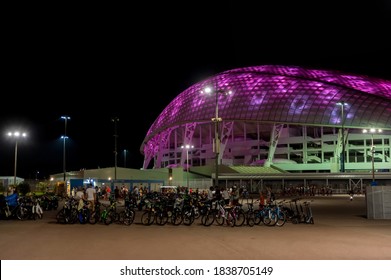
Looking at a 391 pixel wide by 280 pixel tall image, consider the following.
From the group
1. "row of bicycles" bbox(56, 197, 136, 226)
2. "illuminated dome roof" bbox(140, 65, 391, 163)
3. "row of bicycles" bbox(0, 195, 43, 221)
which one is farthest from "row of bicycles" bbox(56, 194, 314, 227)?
"illuminated dome roof" bbox(140, 65, 391, 163)

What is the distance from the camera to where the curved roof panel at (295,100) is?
2628 inches

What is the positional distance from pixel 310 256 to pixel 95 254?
5105 millimetres

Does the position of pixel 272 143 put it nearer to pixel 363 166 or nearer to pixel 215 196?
pixel 363 166

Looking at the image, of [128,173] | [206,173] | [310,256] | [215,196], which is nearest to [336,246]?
[310,256]

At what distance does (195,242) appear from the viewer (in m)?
13.1

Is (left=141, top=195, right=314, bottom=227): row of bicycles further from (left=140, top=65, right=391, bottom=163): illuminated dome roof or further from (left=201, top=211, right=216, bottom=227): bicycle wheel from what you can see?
(left=140, top=65, right=391, bottom=163): illuminated dome roof

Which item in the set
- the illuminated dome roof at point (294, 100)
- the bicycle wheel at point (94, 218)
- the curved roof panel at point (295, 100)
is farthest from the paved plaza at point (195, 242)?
the illuminated dome roof at point (294, 100)

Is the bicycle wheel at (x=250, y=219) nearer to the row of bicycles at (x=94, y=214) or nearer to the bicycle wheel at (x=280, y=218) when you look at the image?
the bicycle wheel at (x=280, y=218)

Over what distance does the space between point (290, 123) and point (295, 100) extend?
3954mm

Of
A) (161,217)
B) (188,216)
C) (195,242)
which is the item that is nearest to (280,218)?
(188,216)

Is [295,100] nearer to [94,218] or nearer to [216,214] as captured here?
[216,214]

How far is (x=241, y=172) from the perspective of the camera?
2554 inches

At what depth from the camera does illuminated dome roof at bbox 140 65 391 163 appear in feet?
219

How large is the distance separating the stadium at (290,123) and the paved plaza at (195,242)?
45215 millimetres
